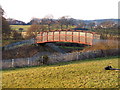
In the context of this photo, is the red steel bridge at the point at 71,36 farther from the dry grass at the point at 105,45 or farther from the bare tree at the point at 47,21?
the bare tree at the point at 47,21

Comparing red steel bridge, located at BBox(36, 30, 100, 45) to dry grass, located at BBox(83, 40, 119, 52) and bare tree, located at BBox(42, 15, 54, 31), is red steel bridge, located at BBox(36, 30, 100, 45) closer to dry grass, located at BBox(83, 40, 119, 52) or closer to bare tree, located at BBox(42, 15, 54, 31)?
dry grass, located at BBox(83, 40, 119, 52)

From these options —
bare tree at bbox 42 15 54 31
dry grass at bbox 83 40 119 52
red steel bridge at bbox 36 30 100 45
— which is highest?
bare tree at bbox 42 15 54 31

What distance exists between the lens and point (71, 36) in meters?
30.3

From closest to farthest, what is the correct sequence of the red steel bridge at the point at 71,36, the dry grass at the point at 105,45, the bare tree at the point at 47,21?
the dry grass at the point at 105,45 < the red steel bridge at the point at 71,36 < the bare tree at the point at 47,21

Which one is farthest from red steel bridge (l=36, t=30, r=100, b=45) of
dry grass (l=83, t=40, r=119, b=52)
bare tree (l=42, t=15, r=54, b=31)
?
bare tree (l=42, t=15, r=54, b=31)

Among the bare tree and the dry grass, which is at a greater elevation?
the bare tree

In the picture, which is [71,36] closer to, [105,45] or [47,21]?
[105,45]

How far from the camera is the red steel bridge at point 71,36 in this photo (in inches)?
1094

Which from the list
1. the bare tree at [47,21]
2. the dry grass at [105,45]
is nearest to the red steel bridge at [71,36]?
the dry grass at [105,45]

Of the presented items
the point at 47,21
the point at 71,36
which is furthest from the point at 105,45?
the point at 47,21

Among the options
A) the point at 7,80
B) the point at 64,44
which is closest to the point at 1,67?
the point at 7,80

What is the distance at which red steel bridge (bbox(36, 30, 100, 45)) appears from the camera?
27775mm

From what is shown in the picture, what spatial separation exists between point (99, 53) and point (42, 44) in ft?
53.2

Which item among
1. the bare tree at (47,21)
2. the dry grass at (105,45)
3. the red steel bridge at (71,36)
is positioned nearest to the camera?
the dry grass at (105,45)
